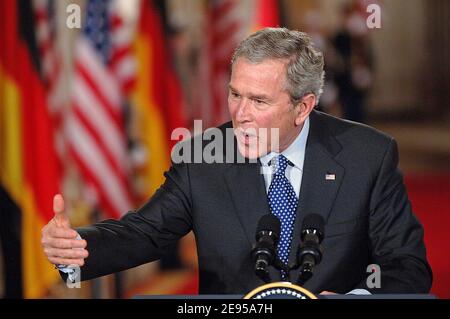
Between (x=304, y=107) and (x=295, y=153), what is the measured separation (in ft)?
0.51

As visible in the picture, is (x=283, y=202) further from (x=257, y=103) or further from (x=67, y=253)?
(x=67, y=253)

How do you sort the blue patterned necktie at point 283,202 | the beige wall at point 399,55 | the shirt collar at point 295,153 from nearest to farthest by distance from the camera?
1. the blue patterned necktie at point 283,202
2. the shirt collar at point 295,153
3. the beige wall at point 399,55

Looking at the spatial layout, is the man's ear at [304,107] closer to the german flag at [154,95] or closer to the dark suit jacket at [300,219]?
the dark suit jacket at [300,219]

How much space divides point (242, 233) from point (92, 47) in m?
2.39

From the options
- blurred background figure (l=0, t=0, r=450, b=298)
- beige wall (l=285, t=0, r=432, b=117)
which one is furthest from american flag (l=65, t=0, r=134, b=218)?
beige wall (l=285, t=0, r=432, b=117)

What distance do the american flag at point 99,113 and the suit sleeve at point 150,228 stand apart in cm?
202

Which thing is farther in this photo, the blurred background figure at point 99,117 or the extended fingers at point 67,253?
the blurred background figure at point 99,117

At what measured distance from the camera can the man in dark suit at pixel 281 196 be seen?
2.60 m

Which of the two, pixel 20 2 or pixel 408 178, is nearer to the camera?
pixel 20 2

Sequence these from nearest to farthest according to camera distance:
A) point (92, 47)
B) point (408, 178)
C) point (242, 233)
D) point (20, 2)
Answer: point (242, 233)
point (20, 2)
point (92, 47)
point (408, 178)

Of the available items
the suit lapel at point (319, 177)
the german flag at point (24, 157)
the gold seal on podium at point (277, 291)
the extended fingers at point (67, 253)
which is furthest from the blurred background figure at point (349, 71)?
the gold seal on podium at point (277, 291)

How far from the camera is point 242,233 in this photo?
272 centimetres
